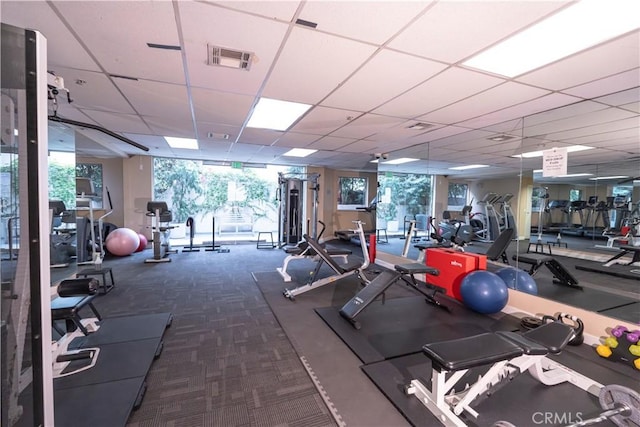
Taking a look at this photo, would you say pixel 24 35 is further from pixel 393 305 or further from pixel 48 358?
pixel 393 305

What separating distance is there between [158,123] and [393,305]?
4129mm

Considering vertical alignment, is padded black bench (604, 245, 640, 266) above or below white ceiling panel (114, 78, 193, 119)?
below

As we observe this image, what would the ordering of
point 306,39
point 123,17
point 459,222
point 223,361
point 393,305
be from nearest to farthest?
1. point 123,17
2. point 306,39
3. point 223,361
4. point 393,305
5. point 459,222

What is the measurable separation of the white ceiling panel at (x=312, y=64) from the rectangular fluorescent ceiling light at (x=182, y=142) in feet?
10.0

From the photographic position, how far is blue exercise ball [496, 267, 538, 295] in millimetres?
3313

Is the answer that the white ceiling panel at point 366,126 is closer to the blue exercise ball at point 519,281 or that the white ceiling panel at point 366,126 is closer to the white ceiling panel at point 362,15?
the white ceiling panel at point 362,15

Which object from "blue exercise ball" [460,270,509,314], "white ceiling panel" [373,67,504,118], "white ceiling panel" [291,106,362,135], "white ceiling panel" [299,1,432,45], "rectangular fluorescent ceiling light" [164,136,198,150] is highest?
"rectangular fluorescent ceiling light" [164,136,198,150]

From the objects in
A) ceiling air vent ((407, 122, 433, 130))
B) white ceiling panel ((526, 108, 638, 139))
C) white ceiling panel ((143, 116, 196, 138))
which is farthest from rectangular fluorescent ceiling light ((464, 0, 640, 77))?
white ceiling panel ((143, 116, 196, 138))

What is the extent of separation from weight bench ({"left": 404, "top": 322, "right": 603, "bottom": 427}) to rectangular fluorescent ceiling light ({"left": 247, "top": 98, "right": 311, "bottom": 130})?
2.68 m

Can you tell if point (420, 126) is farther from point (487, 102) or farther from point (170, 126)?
point (170, 126)

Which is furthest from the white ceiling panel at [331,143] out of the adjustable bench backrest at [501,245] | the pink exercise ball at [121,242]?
the pink exercise ball at [121,242]

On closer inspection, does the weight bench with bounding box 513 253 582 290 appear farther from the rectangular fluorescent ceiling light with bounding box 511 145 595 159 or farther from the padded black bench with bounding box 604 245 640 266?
the padded black bench with bounding box 604 245 640 266

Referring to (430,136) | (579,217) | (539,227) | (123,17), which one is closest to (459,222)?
(539,227)

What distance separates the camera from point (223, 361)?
2281 mm
